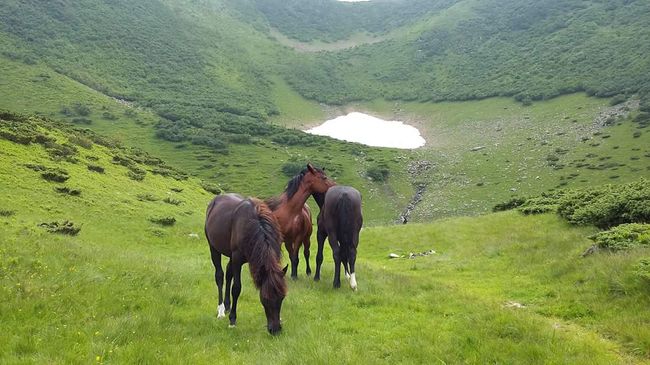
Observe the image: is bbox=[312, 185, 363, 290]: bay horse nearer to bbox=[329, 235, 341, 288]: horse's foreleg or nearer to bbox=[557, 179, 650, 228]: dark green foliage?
bbox=[329, 235, 341, 288]: horse's foreleg

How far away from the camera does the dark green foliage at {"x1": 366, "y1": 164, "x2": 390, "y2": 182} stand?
72.9 meters

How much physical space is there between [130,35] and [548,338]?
153 meters

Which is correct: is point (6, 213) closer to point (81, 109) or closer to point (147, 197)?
point (147, 197)

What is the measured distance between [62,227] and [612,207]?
2439 cm

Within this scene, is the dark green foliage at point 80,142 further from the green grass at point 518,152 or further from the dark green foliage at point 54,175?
the green grass at point 518,152

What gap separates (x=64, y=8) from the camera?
13562cm

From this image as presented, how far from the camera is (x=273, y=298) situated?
9078 mm

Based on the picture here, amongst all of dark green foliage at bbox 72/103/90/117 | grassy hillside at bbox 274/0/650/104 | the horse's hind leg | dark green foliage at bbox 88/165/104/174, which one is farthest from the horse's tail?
grassy hillside at bbox 274/0/650/104

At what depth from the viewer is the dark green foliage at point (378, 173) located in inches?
2872

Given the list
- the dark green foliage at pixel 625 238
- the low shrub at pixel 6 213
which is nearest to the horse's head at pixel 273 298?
the dark green foliage at pixel 625 238

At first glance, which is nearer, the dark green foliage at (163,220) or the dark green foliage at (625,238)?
the dark green foliage at (625,238)

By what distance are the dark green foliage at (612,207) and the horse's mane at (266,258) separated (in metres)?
14.9

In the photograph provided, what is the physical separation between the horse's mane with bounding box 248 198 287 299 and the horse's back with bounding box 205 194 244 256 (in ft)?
4.22

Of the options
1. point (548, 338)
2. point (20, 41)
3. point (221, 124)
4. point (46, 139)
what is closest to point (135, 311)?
point (548, 338)
